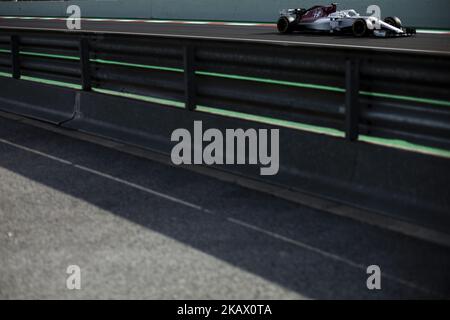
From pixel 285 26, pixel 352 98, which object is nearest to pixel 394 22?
pixel 285 26

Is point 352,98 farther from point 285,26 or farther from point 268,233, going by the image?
point 285,26

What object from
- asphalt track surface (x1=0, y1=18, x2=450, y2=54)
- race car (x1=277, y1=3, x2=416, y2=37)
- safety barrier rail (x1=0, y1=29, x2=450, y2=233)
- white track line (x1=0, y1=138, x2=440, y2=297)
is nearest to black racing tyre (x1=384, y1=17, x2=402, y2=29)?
race car (x1=277, y1=3, x2=416, y2=37)

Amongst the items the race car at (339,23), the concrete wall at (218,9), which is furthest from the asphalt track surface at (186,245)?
the concrete wall at (218,9)

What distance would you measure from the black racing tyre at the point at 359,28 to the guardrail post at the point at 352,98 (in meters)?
12.9

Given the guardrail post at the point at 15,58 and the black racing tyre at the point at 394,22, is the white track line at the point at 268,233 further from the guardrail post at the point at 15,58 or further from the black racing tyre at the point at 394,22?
the black racing tyre at the point at 394,22

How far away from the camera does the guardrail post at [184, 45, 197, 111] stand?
8617mm

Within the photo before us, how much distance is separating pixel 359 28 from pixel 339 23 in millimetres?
761

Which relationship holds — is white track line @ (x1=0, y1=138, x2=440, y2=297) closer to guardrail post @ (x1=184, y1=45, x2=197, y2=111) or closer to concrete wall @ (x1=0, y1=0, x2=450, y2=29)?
guardrail post @ (x1=184, y1=45, x2=197, y2=111)

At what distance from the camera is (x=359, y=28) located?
19.3 meters

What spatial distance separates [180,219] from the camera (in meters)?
6.17

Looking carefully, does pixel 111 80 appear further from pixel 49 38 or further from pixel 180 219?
pixel 180 219

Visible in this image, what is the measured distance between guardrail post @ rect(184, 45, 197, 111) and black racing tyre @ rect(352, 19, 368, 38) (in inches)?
448

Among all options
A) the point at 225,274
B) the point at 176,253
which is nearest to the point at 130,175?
the point at 176,253
